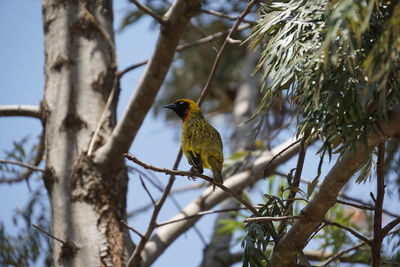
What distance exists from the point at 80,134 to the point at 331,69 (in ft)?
7.61

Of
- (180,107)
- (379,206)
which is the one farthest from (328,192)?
(180,107)

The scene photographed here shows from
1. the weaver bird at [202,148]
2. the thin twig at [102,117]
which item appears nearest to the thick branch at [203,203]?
the weaver bird at [202,148]

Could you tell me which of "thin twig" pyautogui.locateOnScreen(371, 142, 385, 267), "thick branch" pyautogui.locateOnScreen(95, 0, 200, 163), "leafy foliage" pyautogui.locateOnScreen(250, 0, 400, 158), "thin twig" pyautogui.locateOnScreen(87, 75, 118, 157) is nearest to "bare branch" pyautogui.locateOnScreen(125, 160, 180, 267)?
"thick branch" pyautogui.locateOnScreen(95, 0, 200, 163)

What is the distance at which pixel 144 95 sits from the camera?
→ 4.16 metres

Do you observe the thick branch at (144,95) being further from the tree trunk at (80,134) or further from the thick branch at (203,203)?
the thick branch at (203,203)

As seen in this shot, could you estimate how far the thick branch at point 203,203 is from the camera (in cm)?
441

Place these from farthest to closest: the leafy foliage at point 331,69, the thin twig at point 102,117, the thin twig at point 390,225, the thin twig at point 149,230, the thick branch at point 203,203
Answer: the thick branch at point 203,203 < the thin twig at point 102,117 < the thin twig at point 149,230 < the thin twig at point 390,225 < the leafy foliage at point 331,69

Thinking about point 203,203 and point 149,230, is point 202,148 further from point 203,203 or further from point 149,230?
point 149,230

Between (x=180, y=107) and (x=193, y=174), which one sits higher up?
(x=180, y=107)

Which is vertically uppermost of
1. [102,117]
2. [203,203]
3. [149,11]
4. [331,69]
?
[149,11]

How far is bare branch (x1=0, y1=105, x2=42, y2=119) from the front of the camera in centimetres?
445

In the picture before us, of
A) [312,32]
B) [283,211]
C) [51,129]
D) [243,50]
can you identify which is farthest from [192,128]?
[243,50]

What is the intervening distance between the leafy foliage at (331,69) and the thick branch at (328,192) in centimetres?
6

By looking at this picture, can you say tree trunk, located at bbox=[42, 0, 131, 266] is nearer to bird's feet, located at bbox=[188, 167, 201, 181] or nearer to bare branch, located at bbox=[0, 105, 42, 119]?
bare branch, located at bbox=[0, 105, 42, 119]
